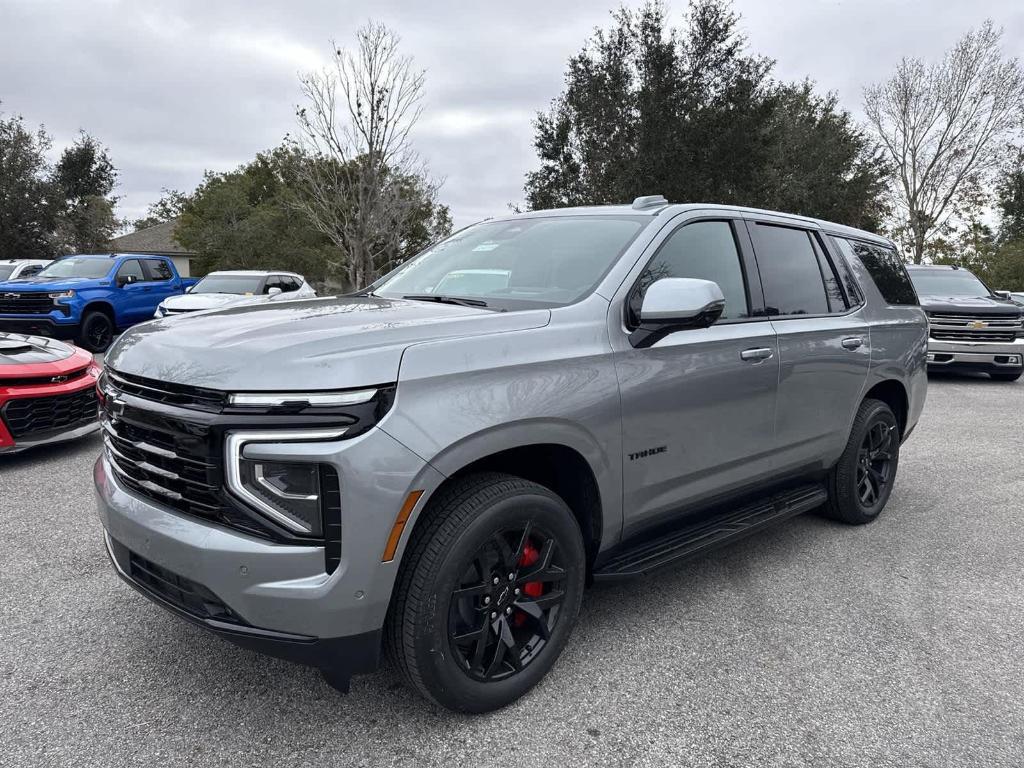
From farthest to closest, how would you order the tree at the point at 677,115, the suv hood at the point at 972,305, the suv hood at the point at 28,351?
→ the tree at the point at 677,115 < the suv hood at the point at 972,305 < the suv hood at the point at 28,351

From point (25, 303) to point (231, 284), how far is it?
133 inches

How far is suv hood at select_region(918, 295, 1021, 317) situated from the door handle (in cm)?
902

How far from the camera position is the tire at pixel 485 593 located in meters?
2.26

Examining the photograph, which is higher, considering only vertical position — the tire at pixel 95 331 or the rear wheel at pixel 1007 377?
the tire at pixel 95 331

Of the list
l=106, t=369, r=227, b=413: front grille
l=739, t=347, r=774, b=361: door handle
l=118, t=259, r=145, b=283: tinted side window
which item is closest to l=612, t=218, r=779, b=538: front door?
l=739, t=347, r=774, b=361: door handle

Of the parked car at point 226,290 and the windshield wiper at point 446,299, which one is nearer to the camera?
the windshield wiper at point 446,299

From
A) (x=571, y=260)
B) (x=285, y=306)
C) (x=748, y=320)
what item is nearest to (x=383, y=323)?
(x=285, y=306)

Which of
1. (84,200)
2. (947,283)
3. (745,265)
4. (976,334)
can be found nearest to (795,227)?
(745,265)

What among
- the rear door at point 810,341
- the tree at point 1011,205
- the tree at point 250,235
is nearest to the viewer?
the rear door at point 810,341

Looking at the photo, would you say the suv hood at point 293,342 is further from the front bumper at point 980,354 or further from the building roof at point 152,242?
the building roof at point 152,242

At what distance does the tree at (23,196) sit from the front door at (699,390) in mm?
35382

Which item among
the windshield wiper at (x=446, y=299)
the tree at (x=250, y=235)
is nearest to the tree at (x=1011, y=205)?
the tree at (x=250, y=235)

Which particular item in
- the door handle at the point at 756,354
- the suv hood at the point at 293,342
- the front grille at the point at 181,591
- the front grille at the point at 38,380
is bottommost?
the front grille at the point at 181,591

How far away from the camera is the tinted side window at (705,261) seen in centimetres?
313
